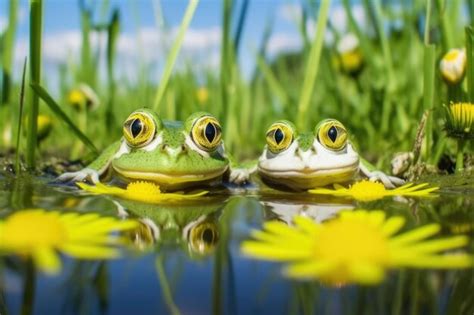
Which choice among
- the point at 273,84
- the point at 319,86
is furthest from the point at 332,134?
the point at 319,86

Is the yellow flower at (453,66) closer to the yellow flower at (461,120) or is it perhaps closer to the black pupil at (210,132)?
the yellow flower at (461,120)

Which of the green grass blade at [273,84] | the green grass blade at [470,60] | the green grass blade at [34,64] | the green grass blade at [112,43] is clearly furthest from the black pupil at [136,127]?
the green grass blade at [273,84]

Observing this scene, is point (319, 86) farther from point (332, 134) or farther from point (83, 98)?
point (332, 134)

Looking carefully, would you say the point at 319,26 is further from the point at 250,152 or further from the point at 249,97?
the point at 249,97

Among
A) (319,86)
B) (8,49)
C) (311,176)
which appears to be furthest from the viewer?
(319,86)

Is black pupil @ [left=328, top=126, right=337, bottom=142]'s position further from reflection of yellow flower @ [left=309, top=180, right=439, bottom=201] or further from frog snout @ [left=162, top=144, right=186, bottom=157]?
frog snout @ [left=162, top=144, right=186, bottom=157]

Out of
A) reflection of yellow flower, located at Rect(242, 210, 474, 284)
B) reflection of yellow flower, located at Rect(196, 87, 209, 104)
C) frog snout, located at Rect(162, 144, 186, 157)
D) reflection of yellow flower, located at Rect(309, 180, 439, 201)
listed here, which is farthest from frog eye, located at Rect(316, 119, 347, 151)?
reflection of yellow flower, located at Rect(196, 87, 209, 104)

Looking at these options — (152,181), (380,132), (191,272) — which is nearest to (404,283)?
(191,272)
